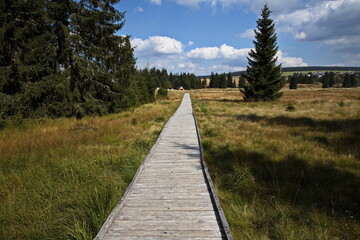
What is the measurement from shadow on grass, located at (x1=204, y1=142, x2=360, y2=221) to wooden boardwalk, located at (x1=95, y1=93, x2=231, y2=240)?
2.67ft

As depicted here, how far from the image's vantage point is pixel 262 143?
7824 mm

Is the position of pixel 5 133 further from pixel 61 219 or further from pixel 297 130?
pixel 297 130

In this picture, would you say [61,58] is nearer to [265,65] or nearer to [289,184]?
[289,184]

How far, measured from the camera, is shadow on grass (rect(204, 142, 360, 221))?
393 cm

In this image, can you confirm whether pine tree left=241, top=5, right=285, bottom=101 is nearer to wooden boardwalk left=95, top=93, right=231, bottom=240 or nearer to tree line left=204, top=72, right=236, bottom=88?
wooden boardwalk left=95, top=93, right=231, bottom=240

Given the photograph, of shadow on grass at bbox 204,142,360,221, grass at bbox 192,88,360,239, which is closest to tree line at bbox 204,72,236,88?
grass at bbox 192,88,360,239

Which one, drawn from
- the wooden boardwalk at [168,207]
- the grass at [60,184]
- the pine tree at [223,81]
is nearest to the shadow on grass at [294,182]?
the wooden boardwalk at [168,207]

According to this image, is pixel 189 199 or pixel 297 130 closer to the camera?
pixel 189 199

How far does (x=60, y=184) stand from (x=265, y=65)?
26.6 m

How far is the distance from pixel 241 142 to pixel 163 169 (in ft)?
13.3

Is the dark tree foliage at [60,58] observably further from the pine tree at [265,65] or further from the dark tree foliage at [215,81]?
the dark tree foliage at [215,81]

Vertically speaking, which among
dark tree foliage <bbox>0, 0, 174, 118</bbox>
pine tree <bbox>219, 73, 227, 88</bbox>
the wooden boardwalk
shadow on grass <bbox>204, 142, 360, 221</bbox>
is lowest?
shadow on grass <bbox>204, 142, 360, 221</bbox>

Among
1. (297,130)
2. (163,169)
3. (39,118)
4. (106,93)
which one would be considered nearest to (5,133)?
(39,118)

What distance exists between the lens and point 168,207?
3400 mm
